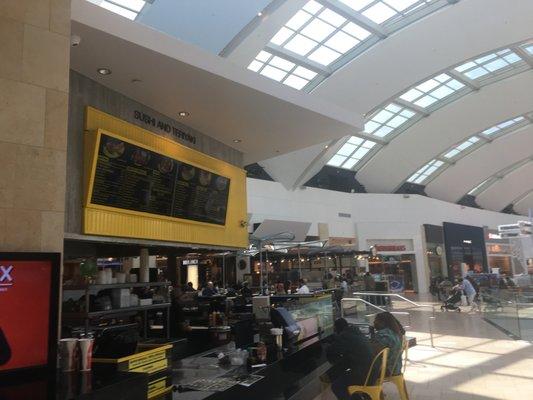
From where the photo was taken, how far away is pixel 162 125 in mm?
6340

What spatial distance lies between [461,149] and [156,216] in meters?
27.2

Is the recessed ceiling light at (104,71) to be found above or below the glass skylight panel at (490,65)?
below

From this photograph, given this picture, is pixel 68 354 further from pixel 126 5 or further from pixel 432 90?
pixel 432 90

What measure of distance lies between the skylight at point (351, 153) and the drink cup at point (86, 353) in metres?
21.7

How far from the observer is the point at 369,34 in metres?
16.5

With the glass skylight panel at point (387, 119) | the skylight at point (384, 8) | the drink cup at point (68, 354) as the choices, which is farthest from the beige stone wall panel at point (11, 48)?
the glass skylight panel at point (387, 119)

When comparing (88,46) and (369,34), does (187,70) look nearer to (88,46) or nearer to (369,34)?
(88,46)

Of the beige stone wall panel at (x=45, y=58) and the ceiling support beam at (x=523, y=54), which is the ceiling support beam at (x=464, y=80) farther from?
the beige stone wall panel at (x=45, y=58)

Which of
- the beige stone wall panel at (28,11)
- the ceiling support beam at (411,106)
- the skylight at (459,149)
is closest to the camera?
the beige stone wall panel at (28,11)

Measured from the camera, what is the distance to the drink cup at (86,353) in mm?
2875

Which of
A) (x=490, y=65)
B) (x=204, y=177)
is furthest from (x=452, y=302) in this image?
(x=204, y=177)

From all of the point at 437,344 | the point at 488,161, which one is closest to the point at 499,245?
the point at 488,161

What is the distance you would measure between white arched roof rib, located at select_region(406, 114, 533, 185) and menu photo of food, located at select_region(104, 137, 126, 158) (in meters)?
24.0

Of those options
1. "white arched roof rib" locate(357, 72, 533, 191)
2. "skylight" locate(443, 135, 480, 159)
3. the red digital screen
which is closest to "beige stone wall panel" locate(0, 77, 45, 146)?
the red digital screen
